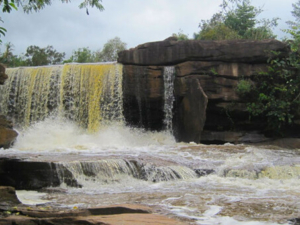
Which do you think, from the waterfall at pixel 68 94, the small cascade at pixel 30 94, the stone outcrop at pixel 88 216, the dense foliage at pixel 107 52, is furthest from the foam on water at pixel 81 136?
the dense foliage at pixel 107 52

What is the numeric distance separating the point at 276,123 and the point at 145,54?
5999 mm

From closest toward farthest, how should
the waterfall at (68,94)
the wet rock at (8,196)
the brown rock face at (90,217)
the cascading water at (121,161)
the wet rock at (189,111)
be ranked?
the brown rock face at (90,217) < the wet rock at (8,196) < the cascading water at (121,161) < the wet rock at (189,111) < the waterfall at (68,94)

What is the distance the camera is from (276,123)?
53.3 ft

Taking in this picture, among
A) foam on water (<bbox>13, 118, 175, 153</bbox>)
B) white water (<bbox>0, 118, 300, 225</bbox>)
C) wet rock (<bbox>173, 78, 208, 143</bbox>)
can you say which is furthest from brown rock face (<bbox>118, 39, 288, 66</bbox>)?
white water (<bbox>0, 118, 300, 225</bbox>)

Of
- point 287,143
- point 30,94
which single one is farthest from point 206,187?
point 30,94

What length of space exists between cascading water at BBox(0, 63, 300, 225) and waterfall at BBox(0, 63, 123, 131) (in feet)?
0.13

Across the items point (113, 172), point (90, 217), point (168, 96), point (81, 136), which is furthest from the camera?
point (168, 96)

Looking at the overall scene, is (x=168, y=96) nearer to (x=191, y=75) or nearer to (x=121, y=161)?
(x=191, y=75)

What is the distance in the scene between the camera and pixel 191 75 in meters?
16.1

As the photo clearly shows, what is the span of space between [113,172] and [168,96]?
7.97m

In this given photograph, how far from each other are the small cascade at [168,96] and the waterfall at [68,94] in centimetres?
184

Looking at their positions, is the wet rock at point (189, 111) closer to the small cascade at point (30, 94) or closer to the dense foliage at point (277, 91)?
the dense foliage at point (277, 91)

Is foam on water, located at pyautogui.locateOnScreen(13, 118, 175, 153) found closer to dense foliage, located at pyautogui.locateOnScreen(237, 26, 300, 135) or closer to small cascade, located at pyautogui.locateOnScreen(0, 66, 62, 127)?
small cascade, located at pyautogui.locateOnScreen(0, 66, 62, 127)

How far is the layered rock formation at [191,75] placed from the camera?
53.1ft
